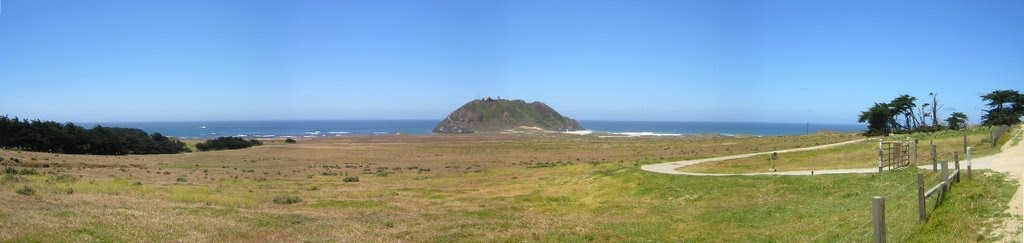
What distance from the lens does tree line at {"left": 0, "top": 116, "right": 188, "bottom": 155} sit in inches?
2960

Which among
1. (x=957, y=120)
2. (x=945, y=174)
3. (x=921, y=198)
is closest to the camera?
(x=921, y=198)

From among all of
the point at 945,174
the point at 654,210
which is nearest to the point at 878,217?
A: the point at 945,174

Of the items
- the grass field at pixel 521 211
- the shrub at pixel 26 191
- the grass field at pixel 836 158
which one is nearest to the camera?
the grass field at pixel 521 211

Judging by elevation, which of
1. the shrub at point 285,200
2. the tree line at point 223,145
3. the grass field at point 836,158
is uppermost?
the grass field at point 836,158

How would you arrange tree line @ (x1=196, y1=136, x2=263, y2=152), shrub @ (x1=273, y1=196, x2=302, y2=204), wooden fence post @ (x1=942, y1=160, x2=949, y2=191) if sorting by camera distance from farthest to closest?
A: 1. tree line @ (x1=196, y1=136, x2=263, y2=152)
2. shrub @ (x1=273, y1=196, x2=302, y2=204)
3. wooden fence post @ (x1=942, y1=160, x2=949, y2=191)

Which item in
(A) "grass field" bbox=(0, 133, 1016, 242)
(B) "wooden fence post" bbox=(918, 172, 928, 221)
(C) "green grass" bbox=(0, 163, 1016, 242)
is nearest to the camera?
(B) "wooden fence post" bbox=(918, 172, 928, 221)

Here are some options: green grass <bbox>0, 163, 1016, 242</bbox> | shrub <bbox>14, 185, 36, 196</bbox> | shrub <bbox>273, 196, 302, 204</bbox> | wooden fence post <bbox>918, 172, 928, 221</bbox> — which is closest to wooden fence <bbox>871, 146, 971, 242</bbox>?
wooden fence post <bbox>918, 172, 928, 221</bbox>

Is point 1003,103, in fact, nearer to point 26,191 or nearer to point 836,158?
point 836,158

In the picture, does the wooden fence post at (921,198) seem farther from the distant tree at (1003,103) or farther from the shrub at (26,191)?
the distant tree at (1003,103)

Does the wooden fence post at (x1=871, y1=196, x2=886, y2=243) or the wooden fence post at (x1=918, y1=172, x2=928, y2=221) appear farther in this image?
the wooden fence post at (x1=918, y1=172, x2=928, y2=221)

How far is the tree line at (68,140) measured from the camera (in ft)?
247

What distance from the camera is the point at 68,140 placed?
78.1 m

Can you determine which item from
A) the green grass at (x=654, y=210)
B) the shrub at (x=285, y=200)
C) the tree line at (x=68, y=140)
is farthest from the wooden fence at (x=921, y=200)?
the tree line at (x=68, y=140)

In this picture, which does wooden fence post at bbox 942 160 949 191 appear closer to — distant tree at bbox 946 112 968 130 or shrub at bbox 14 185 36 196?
Result: shrub at bbox 14 185 36 196
